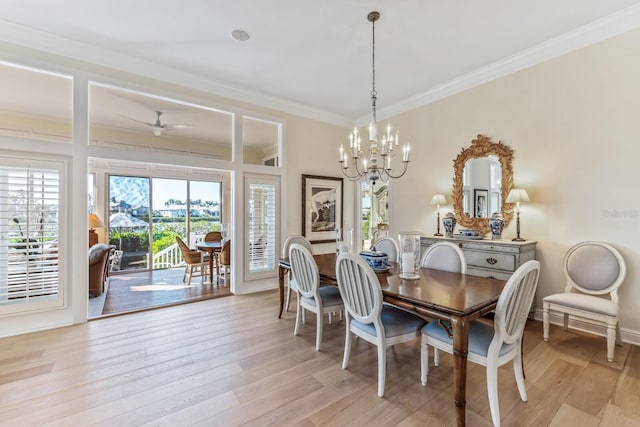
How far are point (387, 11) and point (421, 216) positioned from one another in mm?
3024

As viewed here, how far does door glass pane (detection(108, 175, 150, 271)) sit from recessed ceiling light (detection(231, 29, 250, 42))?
4912 mm

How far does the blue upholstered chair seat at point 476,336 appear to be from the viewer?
1823 mm

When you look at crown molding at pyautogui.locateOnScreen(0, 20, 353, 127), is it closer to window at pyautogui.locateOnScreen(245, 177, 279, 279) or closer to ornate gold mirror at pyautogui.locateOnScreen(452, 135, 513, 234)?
window at pyautogui.locateOnScreen(245, 177, 279, 279)

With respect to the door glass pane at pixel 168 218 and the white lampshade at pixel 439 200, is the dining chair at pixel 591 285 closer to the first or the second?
the white lampshade at pixel 439 200

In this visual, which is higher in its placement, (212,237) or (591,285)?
(212,237)

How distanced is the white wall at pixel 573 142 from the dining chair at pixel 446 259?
1464 millimetres

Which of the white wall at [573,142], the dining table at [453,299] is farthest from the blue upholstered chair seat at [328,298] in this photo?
the white wall at [573,142]

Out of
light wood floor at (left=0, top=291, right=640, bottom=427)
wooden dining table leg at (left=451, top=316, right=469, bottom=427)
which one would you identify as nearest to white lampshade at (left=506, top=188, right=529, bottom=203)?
light wood floor at (left=0, top=291, right=640, bottom=427)

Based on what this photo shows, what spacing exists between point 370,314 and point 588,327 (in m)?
2.76

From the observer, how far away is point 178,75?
3.92 meters

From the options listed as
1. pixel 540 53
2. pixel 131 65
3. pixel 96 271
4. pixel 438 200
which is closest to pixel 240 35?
pixel 131 65

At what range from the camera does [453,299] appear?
188 centimetres

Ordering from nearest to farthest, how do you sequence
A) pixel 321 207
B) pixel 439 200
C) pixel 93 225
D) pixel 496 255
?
→ pixel 496 255 < pixel 439 200 < pixel 93 225 < pixel 321 207

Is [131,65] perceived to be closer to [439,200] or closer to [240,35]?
[240,35]
